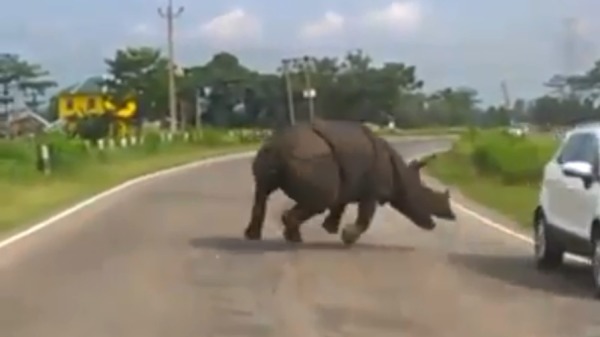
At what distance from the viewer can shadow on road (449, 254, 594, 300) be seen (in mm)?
16641

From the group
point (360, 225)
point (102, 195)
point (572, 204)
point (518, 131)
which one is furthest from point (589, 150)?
point (518, 131)

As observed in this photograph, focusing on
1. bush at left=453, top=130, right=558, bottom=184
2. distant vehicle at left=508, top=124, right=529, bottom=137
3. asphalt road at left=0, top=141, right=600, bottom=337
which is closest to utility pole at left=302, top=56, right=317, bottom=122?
distant vehicle at left=508, top=124, right=529, bottom=137

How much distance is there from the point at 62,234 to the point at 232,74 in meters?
107

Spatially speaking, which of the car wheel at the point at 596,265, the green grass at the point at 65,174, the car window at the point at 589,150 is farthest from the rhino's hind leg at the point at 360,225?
the green grass at the point at 65,174

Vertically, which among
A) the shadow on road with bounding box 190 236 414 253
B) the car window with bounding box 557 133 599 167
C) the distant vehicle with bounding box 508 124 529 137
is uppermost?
the car window with bounding box 557 133 599 167

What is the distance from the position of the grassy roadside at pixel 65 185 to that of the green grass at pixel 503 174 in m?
9.51

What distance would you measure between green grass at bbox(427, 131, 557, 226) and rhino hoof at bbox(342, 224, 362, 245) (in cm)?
618

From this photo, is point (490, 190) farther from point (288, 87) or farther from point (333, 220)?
point (288, 87)

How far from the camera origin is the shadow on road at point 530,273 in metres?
16.6

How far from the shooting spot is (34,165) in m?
50.0

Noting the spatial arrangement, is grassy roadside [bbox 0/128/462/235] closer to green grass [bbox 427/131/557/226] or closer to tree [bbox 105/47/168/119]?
green grass [bbox 427/131/557/226]

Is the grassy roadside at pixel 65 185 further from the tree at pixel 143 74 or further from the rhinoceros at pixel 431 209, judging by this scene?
the tree at pixel 143 74

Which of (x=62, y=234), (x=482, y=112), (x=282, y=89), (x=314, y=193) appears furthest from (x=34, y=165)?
(x=482, y=112)

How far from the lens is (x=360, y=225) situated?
21938mm
